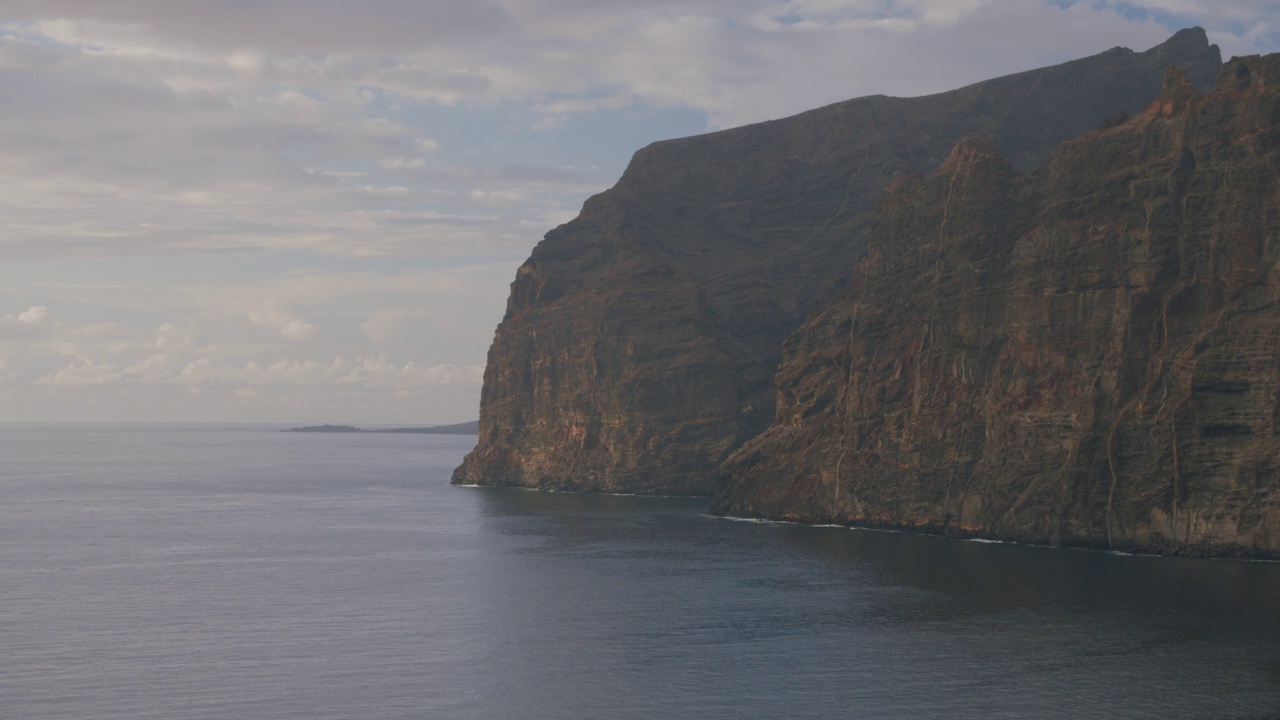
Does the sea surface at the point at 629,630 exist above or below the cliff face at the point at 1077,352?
below

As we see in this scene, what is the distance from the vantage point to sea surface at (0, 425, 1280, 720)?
72.1 metres

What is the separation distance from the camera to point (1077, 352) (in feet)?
443

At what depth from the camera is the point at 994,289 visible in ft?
484

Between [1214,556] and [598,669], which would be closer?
[598,669]

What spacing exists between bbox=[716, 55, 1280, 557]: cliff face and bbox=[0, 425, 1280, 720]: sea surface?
22.0ft

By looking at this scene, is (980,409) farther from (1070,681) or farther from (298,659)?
(298,659)

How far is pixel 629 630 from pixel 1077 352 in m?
66.7

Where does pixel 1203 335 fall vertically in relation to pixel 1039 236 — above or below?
below

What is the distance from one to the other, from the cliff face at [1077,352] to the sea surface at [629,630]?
670 cm

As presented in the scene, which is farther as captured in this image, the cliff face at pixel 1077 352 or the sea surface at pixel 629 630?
the cliff face at pixel 1077 352

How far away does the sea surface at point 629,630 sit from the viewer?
72125 mm

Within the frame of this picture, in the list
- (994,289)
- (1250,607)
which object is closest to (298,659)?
(1250,607)

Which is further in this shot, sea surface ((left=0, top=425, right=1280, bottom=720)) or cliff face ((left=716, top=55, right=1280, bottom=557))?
cliff face ((left=716, top=55, right=1280, bottom=557))

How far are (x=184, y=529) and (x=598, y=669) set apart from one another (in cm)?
9689
